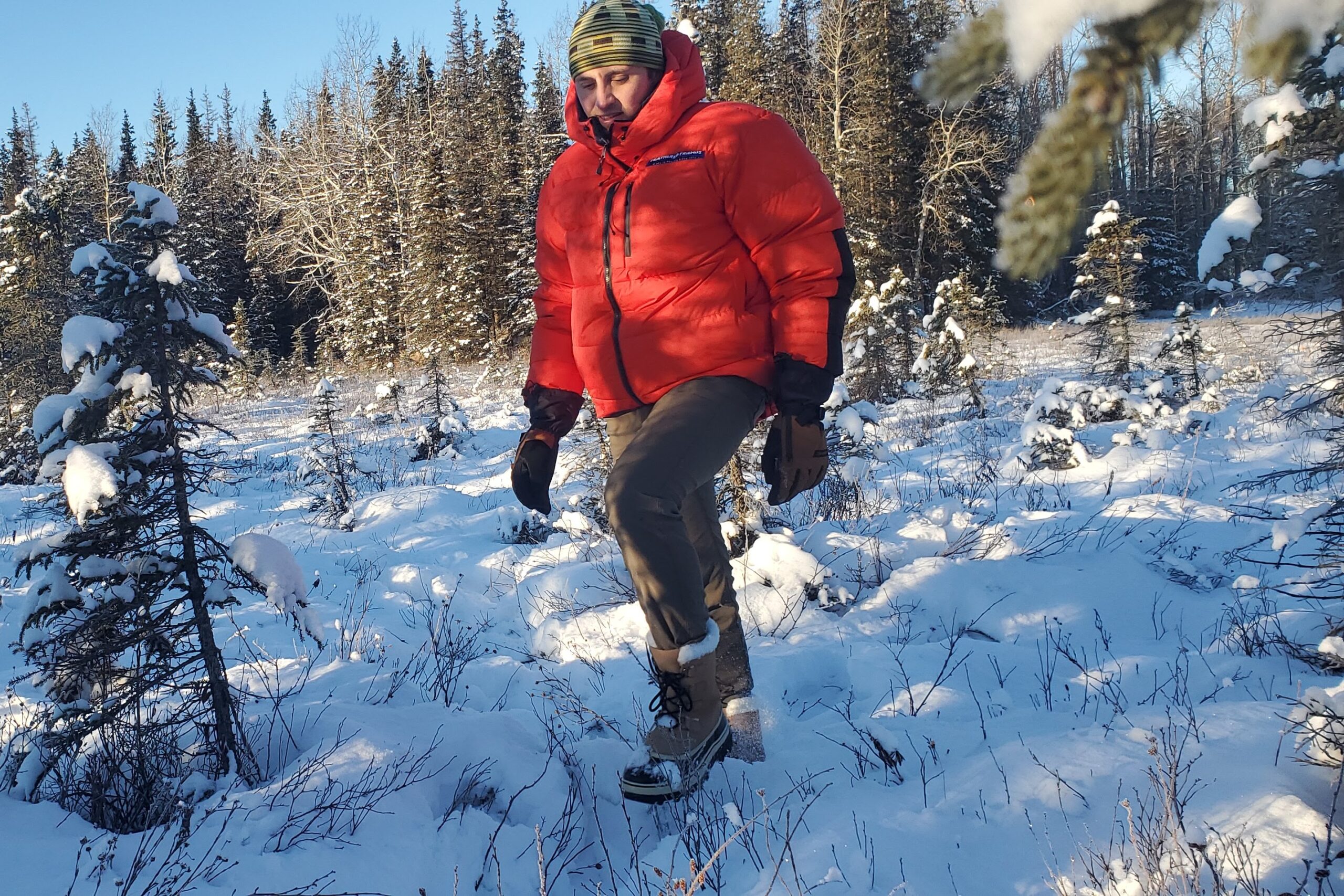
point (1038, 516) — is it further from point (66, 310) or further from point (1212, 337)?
point (66, 310)

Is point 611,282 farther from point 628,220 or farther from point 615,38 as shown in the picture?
point 615,38

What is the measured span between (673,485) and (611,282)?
2.33ft

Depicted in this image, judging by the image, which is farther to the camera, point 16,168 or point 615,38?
point 16,168

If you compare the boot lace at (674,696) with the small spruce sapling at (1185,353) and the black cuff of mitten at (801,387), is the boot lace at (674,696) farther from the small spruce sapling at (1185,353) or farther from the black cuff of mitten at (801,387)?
the small spruce sapling at (1185,353)

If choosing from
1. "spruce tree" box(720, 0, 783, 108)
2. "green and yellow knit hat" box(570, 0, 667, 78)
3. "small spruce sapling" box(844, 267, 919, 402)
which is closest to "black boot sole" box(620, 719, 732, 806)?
"spruce tree" box(720, 0, 783, 108)

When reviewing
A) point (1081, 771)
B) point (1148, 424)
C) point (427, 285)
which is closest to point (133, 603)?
point (1081, 771)

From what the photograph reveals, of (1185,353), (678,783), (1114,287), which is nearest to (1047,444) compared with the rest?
(1185,353)

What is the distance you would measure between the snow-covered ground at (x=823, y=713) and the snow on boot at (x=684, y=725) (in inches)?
4.2

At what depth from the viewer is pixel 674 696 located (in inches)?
88.1

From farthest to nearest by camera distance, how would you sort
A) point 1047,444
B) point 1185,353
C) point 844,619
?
point 1185,353
point 1047,444
point 844,619

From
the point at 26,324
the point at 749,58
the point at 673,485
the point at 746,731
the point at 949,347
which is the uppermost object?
the point at 749,58

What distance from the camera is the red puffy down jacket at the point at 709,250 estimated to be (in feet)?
7.54

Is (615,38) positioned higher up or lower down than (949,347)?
higher up

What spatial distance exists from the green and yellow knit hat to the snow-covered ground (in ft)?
4.97
